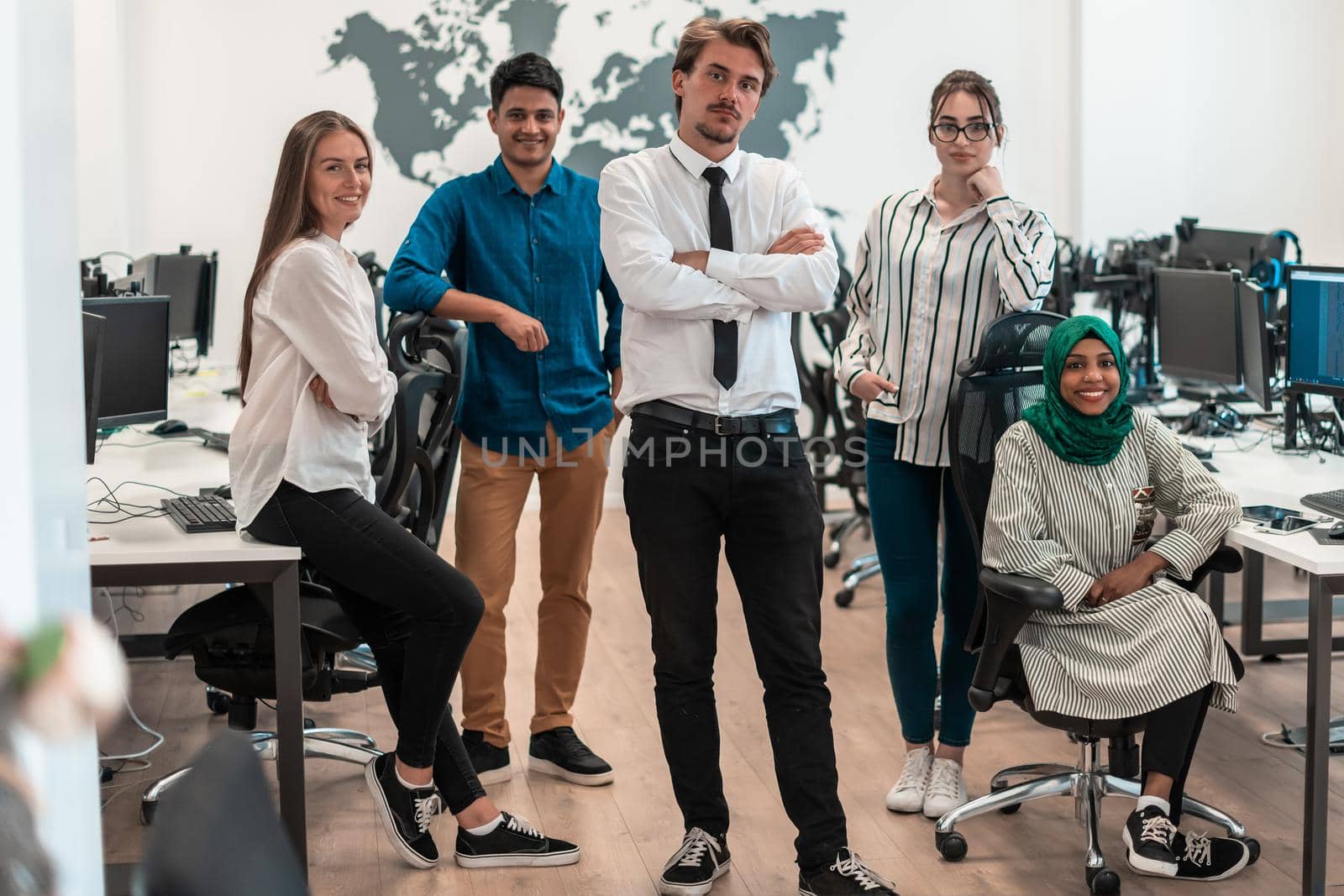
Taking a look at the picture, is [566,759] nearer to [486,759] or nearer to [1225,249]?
[486,759]

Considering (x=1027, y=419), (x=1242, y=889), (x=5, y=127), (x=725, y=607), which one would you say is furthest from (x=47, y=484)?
(x=725, y=607)

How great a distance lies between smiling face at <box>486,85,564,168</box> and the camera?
3.04 meters

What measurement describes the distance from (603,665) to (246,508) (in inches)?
73.6

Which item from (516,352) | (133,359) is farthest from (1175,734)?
(133,359)

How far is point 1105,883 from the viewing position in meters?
2.62

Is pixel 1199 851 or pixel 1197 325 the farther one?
pixel 1197 325

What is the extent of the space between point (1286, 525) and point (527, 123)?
1.85 meters

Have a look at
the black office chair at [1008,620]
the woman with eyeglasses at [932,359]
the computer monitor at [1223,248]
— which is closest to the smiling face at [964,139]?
the woman with eyeglasses at [932,359]

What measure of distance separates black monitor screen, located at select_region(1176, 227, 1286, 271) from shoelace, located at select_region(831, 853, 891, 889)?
3179 mm

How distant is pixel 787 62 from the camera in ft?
22.2

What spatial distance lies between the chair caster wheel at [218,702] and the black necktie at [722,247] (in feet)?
6.54

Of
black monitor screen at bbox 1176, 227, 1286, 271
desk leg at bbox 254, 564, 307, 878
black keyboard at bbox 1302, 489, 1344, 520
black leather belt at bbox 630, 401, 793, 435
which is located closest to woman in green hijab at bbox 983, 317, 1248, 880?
black keyboard at bbox 1302, 489, 1344, 520

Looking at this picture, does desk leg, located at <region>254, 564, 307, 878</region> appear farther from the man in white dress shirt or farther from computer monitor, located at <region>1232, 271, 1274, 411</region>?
computer monitor, located at <region>1232, 271, 1274, 411</region>

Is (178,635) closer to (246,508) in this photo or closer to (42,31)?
(246,508)
